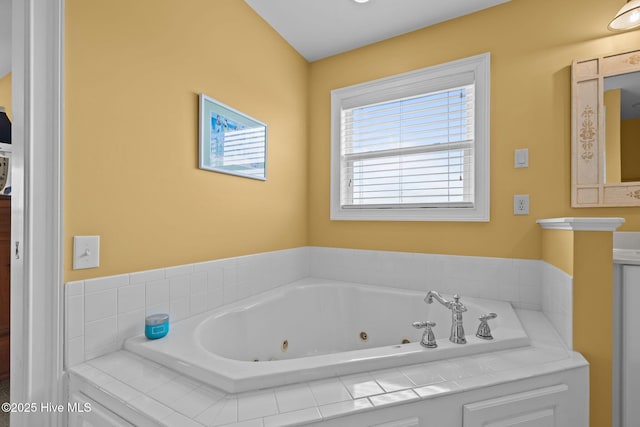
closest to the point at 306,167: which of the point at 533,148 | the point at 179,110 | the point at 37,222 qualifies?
the point at 179,110

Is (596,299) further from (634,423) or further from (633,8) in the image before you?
(633,8)

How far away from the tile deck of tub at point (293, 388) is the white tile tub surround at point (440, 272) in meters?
0.71

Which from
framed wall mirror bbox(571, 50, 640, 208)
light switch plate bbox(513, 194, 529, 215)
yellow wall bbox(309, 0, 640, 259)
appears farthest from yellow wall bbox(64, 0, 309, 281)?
framed wall mirror bbox(571, 50, 640, 208)

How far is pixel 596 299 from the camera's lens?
1180mm

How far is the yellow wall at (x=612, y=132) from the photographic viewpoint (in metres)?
1.58

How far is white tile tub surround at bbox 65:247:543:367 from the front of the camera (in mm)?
1107

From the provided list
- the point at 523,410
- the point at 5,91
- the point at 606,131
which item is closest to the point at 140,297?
the point at 523,410

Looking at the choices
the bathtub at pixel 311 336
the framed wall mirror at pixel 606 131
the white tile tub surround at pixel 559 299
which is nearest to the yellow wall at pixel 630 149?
the framed wall mirror at pixel 606 131

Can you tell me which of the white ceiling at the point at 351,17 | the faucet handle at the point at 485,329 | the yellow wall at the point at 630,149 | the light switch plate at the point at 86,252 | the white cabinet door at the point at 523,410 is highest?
the white ceiling at the point at 351,17

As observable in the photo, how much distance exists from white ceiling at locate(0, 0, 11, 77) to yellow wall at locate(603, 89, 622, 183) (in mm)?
3611

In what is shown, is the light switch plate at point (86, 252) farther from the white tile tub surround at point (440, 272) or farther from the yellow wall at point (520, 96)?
the yellow wall at point (520, 96)

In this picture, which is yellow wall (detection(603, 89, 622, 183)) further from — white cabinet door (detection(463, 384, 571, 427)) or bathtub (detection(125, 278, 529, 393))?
white cabinet door (detection(463, 384, 571, 427))

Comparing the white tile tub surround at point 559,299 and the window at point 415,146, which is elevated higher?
the window at point 415,146

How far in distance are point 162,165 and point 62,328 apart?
2.53ft
